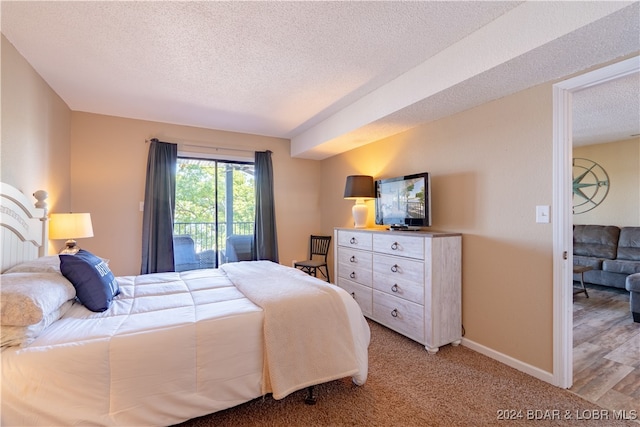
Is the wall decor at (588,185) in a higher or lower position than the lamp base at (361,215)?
higher

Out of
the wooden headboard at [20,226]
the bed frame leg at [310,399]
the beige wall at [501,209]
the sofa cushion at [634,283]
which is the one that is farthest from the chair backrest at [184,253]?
the sofa cushion at [634,283]

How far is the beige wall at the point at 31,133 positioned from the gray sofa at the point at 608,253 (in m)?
6.58

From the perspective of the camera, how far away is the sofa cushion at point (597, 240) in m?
4.46

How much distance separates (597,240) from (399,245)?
13.6 ft

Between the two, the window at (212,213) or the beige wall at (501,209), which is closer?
the beige wall at (501,209)

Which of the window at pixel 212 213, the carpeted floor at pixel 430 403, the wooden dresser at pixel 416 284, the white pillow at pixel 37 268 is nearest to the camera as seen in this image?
the carpeted floor at pixel 430 403

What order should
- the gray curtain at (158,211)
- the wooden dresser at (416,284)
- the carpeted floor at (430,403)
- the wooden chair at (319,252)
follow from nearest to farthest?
the carpeted floor at (430,403)
the wooden dresser at (416,284)
the gray curtain at (158,211)
the wooden chair at (319,252)

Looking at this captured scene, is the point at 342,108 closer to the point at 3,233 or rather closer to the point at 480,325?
the point at 480,325

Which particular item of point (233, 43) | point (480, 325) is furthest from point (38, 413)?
point (480, 325)

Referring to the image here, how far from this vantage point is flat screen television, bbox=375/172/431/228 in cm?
282

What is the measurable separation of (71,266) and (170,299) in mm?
598

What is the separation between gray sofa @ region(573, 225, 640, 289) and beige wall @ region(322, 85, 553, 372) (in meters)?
2.97

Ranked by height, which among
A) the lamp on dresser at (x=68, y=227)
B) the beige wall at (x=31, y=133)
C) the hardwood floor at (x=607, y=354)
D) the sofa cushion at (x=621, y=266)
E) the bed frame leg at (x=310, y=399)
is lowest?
the hardwood floor at (x=607, y=354)

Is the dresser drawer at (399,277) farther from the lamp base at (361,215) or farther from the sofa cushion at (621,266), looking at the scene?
the sofa cushion at (621,266)
